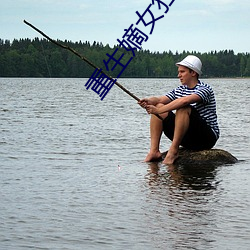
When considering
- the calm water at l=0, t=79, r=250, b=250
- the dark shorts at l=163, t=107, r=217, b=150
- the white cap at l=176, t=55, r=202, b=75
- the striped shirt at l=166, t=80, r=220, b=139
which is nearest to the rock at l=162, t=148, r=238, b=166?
the dark shorts at l=163, t=107, r=217, b=150

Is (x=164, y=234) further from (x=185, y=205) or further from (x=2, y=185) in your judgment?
(x=2, y=185)

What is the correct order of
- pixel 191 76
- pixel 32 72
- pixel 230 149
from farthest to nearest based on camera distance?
pixel 32 72 → pixel 230 149 → pixel 191 76

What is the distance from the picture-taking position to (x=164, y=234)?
17.3 feet

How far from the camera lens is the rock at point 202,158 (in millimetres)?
9234

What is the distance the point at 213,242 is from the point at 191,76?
4.08 m

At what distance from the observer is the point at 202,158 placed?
30.5ft

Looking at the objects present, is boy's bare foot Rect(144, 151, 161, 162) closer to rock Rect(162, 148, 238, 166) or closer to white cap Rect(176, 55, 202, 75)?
rock Rect(162, 148, 238, 166)

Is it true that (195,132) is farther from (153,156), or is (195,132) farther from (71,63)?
(71,63)

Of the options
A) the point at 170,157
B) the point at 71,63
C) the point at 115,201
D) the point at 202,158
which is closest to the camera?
the point at 115,201

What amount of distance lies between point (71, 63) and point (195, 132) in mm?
134823

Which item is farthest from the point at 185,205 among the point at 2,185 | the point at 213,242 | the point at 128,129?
the point at 128,129

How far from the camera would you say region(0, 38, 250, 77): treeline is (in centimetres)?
12762

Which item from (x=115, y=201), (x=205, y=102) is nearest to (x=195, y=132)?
(x=205, y=102)

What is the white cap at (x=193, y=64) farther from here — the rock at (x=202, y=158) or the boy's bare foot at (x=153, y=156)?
the boy's bare foot at (x=153, y=156)
